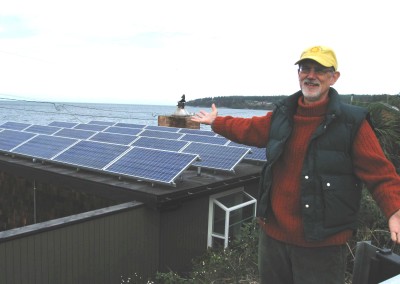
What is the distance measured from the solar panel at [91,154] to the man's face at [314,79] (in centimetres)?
638

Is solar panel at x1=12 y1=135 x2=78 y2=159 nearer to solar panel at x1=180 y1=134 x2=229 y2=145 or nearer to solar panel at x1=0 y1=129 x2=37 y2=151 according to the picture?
solar panel at x1=0 y1=129 x2=37 y2=151

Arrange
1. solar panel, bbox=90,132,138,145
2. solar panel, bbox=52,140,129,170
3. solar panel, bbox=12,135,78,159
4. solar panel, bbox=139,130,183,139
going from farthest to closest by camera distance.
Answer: solar panel, bbox=139,130,183,139, solar panel, bbox=90,132,138,145, solar panel, bbox=12,135,78,159, solar panel, bbox=52,140,129,170

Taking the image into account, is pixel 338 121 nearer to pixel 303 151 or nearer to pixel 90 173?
pixel 303 151

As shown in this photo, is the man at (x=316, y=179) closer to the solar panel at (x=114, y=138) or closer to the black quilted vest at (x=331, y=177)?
the black quilted vest at (x=331, y=177)

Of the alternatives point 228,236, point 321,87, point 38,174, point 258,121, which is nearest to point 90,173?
point 38,174

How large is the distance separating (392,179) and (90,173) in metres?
7.32

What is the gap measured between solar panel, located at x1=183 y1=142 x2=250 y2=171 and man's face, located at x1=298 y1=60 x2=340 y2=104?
19.8 feet

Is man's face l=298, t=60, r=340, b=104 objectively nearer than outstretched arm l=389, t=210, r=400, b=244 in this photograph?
No

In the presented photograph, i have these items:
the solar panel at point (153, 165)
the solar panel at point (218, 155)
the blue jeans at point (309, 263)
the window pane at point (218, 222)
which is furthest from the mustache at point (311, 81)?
the solar panel at point (218, 155)

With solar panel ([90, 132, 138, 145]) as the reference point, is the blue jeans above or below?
above

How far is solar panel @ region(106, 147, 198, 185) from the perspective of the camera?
7702 millimetres

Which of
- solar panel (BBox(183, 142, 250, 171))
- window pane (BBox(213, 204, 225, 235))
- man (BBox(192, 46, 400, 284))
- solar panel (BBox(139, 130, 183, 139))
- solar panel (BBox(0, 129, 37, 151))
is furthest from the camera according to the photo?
solar panel (BBox(139, 130, 183, 139))

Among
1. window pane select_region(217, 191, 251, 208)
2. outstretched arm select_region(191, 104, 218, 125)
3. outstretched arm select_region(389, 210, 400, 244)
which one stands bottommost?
window pane select_region(217, 191, 251, 208)

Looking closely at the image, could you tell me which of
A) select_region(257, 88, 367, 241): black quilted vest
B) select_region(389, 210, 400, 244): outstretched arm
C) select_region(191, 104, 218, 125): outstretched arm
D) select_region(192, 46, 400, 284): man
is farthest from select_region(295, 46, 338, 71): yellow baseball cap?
select_region(389, 210, 400, 244): outstretched arm
